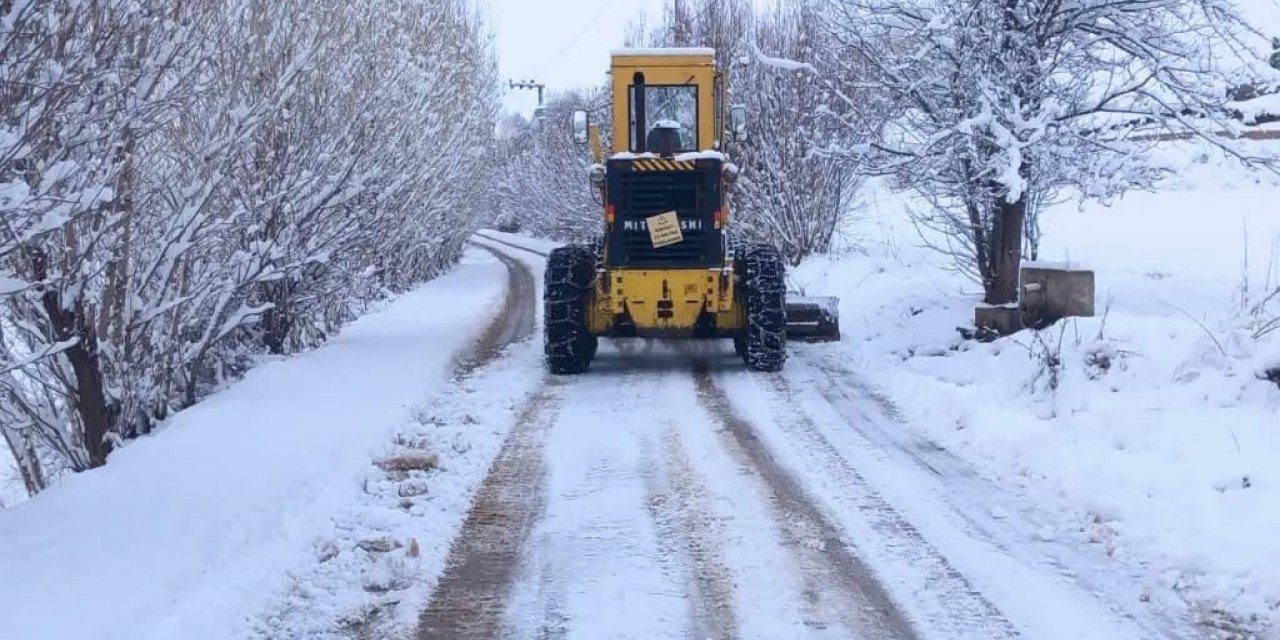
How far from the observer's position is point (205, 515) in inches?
265

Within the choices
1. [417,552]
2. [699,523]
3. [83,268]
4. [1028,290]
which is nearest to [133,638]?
[417,552]

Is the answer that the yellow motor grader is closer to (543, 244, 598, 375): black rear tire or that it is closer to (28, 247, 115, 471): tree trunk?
(543, 244, 598, 375): black rear tire

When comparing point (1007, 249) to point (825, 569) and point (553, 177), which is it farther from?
point (553, 177)

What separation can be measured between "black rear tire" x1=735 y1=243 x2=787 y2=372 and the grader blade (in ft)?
6.97

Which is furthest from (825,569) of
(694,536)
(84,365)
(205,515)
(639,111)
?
(639,111)

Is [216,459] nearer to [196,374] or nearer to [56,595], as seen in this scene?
[56,595]

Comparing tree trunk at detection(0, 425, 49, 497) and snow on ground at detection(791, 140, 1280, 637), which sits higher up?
snow on ground at detection(791, 140, 1280, 637)

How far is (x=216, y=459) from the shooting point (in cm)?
816

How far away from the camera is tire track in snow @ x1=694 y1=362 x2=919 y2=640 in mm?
5231

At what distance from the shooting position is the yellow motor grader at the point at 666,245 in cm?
1248

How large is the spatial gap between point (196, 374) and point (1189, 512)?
937 centimetres

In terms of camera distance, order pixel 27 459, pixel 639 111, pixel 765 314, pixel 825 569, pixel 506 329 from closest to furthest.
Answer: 1. pixel 825 569
2. pixel 27 459
3. pixel 765 314
4. pixel 639 111
5. pixel 506 329

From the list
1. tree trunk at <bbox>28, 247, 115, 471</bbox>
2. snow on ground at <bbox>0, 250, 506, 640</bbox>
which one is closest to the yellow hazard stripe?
snow on ground at <bbox>0, 250, 506, 640</bbox>

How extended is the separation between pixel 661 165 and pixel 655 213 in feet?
1.63
